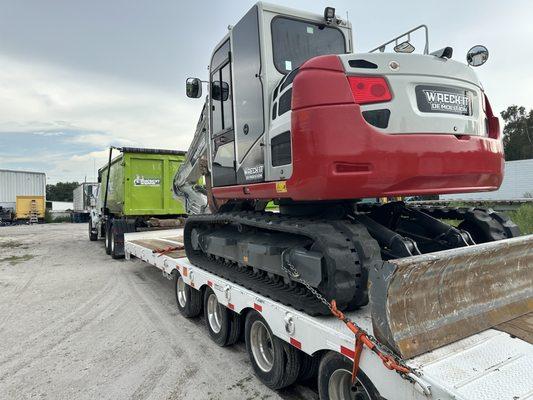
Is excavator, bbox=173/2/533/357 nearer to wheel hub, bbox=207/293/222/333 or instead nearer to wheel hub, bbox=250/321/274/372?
wheel hub, bbox=250/321/274/372

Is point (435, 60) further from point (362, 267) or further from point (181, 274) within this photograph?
point (181, 274)

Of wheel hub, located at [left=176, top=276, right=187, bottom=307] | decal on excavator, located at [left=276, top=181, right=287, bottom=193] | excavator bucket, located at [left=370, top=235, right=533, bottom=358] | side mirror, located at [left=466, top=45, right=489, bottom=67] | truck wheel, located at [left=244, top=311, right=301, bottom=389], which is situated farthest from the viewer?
wheel hub, located at [left=176, top=276, right=187, bottom=307]

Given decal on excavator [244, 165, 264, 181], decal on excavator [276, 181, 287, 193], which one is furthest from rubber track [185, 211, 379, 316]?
decal on excavator [244, 165, 264, 181]

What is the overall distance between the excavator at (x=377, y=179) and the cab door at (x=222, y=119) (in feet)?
1.42

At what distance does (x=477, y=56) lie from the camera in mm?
3529

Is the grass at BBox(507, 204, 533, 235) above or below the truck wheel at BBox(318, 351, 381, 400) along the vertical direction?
above

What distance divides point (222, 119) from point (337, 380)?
10.2 ft

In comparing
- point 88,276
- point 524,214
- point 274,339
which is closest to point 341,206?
point 274,339

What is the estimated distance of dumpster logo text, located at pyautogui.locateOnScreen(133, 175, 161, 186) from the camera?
11.6 m

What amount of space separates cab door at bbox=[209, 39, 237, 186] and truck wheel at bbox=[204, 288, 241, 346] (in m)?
1.40

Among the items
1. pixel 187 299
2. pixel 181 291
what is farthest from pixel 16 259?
pixel 187 299

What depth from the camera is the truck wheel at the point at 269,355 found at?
3.39 m

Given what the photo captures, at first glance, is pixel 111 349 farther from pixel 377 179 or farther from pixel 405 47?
pixel 405 47

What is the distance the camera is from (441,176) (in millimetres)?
3020
